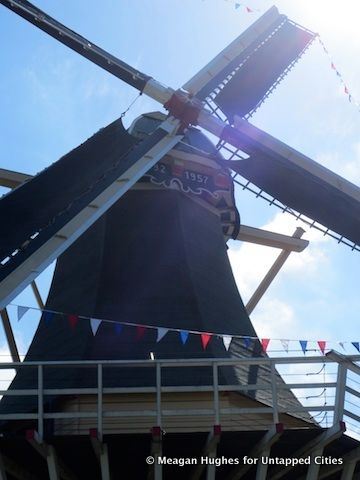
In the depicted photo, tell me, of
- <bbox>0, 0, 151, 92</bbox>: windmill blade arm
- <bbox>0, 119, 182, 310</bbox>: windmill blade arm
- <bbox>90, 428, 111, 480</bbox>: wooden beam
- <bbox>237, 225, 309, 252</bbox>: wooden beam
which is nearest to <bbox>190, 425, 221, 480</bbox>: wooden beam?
<bbox>90, 428, 111, 480</bbox>: wooden beam

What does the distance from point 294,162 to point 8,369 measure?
6.56 m

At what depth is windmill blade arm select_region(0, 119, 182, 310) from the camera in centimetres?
863

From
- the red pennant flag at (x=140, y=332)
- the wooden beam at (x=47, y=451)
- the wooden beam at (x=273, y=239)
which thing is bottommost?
the wooden beam at (x=47, y=451)

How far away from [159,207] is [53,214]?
3237 millimetres

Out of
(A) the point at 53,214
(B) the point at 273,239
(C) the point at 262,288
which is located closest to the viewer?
(A) the point at 53,214

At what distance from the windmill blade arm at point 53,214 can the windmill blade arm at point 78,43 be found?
3.06 m

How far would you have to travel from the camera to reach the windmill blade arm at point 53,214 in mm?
8633

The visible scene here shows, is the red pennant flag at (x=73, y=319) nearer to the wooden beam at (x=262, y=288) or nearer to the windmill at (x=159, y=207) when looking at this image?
the windmill at (x=159, y=207)

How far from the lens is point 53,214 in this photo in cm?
1006

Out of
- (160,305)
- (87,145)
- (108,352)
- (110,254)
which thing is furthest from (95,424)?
(87,145)

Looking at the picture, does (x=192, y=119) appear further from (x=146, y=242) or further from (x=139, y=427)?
(x=139, y=427)

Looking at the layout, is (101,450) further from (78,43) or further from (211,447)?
(78,43)

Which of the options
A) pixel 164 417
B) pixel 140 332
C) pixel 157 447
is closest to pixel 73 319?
pixel 140 332

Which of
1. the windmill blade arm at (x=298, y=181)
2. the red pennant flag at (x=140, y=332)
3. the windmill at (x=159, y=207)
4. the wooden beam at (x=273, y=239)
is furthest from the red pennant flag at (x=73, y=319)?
the wooden beam at (x=273, y=239)
